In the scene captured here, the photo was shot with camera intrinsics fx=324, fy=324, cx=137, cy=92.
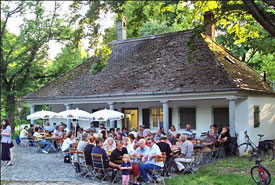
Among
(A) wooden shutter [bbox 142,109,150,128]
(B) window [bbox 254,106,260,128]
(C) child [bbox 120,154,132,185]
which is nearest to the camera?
(C) child [bbox 120,154,132,185]

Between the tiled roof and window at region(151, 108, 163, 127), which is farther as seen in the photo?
window at region(151, 108, 163, 127)

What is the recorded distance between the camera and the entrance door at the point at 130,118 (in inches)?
793

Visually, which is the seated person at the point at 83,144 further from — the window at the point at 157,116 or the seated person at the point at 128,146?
the window at the point at 157,116

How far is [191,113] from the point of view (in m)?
17.9

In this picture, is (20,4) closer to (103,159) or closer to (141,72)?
(141,72)

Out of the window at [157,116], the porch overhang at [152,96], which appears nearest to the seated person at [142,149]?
the porch overhang at [152,96]

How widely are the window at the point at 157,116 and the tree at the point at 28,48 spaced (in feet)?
29.8

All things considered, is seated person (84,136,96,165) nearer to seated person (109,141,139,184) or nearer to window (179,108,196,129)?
seated person (109,141,139,184)

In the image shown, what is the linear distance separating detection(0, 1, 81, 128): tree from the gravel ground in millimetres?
10988

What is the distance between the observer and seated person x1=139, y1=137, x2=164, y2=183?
9273mm

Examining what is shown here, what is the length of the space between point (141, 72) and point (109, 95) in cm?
252

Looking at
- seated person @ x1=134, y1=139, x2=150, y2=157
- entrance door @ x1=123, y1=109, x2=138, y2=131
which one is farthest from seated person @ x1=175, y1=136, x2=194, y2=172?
entrance door @ x1=123, y1=109, x2=138, y2=131

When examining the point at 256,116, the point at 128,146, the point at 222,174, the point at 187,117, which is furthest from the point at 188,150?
the point at 256,116

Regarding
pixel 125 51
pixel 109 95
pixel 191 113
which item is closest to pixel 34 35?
pixel 125 51
